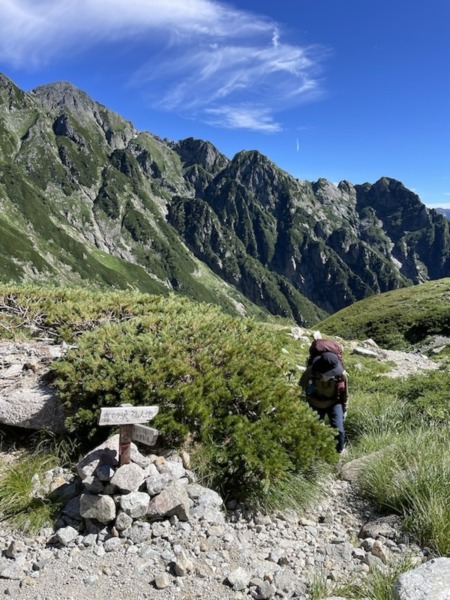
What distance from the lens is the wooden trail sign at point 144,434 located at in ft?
18.5

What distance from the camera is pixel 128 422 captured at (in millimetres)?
5555

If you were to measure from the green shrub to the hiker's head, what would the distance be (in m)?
0.67

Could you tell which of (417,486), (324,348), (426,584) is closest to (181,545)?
(426,584)

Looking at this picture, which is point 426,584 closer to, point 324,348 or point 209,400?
point 209,400

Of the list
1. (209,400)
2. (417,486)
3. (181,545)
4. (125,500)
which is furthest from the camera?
(209,400)

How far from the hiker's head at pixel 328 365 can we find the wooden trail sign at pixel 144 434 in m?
3.87

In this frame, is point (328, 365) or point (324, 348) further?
point (324, 348)

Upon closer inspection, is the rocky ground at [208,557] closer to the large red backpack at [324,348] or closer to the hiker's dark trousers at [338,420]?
the hiker's dark trousers at [338,420]

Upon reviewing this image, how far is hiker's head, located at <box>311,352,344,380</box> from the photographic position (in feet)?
26.7

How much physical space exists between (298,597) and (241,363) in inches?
160

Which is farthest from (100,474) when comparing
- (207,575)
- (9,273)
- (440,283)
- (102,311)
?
(9,273)

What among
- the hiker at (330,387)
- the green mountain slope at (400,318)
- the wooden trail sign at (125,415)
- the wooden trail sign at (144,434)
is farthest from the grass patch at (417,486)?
the green mountain slope at (400,318)

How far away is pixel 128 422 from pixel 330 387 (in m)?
4.34

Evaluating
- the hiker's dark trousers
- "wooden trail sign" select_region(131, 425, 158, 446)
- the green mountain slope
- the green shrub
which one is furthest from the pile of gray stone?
the green mountain slope
